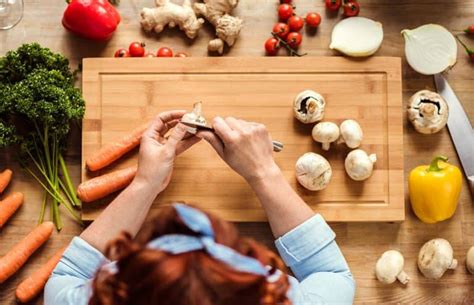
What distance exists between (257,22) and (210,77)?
25 centimetres

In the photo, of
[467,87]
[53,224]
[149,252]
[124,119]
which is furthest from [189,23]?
[149,252]

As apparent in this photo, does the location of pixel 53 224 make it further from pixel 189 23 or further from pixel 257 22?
pixel 257 22

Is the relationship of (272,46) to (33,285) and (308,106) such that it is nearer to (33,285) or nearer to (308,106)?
(308,106)

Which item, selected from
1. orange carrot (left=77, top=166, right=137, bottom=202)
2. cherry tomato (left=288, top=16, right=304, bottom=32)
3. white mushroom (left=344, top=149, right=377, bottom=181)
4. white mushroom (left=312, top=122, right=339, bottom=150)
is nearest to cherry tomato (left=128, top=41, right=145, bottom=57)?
orange carrot (left=77, top=166, right=137, bottom=202)

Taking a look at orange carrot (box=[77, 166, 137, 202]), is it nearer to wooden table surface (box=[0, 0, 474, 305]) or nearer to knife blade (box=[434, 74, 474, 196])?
wooden table surface (box=[0, 0, 474, 305])

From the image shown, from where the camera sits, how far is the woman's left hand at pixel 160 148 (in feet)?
5.57

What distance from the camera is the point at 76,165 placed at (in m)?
1.94

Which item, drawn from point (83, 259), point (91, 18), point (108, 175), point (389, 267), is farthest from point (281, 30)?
point (83, 259)

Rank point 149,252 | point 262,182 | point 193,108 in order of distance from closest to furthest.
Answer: point 149,252
point 262,182
point 193,108

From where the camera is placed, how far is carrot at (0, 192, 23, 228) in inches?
74.0

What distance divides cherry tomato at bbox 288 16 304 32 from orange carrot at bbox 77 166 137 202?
643 millimetres

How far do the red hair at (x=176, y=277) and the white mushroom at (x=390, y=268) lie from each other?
3.16 feet

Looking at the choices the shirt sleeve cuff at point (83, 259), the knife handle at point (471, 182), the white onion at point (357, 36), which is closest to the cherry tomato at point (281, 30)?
the white onion at point (357, 36)

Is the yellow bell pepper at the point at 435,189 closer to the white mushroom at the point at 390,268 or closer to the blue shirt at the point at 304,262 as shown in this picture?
the white mushroom at the point at 390,268
